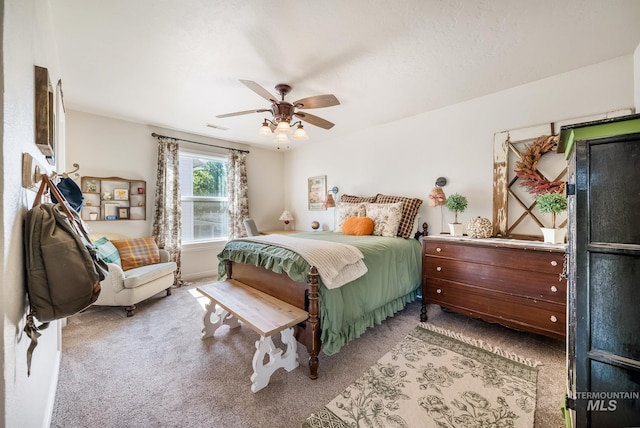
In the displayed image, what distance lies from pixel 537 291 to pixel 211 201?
4778mm

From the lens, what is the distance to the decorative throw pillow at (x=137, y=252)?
320 centimetres

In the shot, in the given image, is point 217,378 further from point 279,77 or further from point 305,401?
point 279,77

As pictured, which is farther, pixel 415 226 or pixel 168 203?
pixel 168 203

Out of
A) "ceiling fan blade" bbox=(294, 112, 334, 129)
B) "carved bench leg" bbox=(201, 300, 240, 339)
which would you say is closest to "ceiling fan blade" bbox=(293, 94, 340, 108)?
"ceiling fan blade" bbox=(294, 112, 334, 129)

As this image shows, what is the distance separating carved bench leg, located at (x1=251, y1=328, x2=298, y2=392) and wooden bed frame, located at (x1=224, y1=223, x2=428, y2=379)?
0.12 meters

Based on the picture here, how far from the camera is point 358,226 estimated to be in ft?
10.7

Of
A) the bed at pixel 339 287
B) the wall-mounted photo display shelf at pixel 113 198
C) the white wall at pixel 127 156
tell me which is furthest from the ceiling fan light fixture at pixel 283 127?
the wall-mounted photo display shelf at pixel 113 198

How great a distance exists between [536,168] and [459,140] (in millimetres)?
845

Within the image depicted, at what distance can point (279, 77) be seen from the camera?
2.38m

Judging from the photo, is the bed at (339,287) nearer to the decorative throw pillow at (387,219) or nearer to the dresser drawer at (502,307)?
the decorative throw pillow at (387,219)

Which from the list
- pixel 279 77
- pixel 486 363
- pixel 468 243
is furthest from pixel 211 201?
pixel 486 363

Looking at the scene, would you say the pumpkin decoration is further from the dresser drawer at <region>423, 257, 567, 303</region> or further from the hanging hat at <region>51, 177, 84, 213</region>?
the hanging hat at <region>51, 177, 84, 213</region>

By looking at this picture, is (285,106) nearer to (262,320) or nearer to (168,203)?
(262,320)

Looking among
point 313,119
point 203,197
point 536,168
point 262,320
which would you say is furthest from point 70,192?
point 536,168
